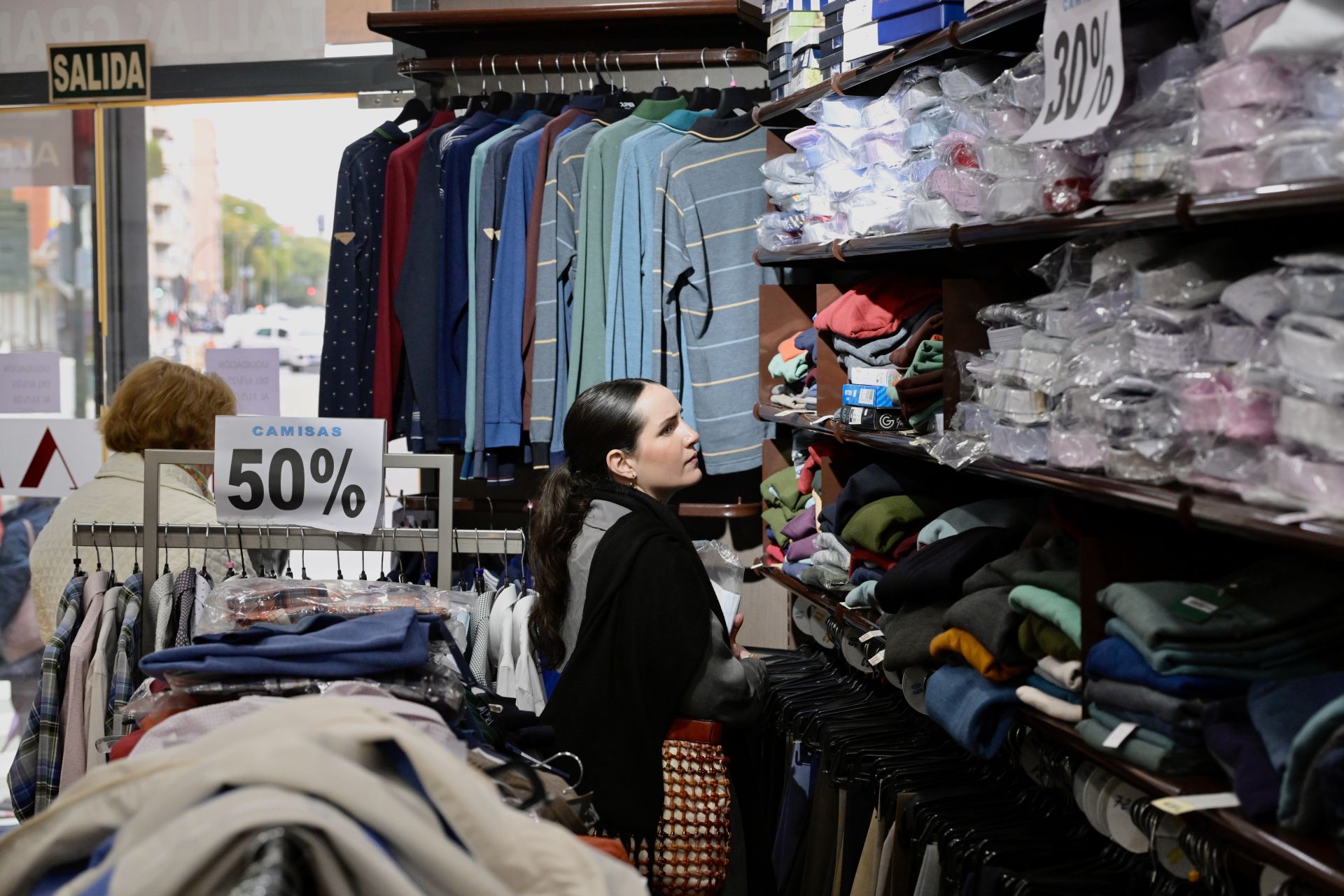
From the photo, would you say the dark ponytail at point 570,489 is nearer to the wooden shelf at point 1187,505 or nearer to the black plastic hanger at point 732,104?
the wooden shelf at point 1187,505

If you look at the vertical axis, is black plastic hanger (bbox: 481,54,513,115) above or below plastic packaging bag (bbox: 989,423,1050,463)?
above

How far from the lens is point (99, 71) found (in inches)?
193

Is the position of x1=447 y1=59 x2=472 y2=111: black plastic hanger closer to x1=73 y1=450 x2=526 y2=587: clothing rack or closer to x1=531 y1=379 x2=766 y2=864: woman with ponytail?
x1=531 y1=379 x2=766 y2=864: woman with ponytail

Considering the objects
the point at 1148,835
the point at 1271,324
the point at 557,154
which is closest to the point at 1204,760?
the point at 1148,835

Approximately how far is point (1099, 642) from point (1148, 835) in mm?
279

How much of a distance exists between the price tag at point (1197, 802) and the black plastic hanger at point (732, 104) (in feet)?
8.71

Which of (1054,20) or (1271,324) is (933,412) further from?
(1271,324)

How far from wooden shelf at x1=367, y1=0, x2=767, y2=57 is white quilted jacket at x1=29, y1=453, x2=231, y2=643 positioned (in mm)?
1606

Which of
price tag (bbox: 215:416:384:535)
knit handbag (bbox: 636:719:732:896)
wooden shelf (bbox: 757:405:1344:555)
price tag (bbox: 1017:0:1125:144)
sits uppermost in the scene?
price tag (bbox: 1017:0:1125:144)

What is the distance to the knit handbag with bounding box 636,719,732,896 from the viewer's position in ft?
8.54

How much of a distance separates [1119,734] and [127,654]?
193 cm

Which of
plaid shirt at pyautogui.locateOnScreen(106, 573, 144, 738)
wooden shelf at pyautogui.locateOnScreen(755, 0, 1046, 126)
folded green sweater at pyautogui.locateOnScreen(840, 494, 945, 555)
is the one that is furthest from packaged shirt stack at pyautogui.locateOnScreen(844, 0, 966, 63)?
plaid shirt at pyautogui.locateOnScreen(106, 573, 144, 738)

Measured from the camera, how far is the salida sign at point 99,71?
489 centimetres

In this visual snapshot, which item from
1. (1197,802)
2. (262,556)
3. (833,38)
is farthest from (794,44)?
(1197,802)
